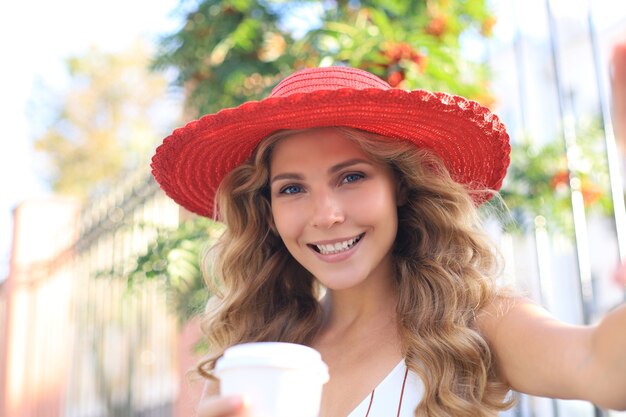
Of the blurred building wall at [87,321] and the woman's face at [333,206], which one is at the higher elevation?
the blurred building wall at [87,321]

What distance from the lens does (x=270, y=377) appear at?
134cm

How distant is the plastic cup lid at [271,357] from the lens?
1327mm

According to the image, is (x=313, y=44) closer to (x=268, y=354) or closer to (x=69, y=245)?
(x=268, y=354)

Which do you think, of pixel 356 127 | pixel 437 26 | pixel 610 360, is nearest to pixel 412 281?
pixel 356 127

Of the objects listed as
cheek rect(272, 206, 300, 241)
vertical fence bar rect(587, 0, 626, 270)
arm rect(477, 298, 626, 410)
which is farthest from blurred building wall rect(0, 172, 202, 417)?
arm rect(477, 298, 626, 410)

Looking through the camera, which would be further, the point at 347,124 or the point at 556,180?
the point at 556,180

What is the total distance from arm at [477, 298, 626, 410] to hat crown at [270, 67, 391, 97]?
0.68 meters

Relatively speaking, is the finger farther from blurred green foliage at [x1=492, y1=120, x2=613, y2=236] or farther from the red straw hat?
blurred green foliage at [x1=492, y1=120, x2=613, y2=236]

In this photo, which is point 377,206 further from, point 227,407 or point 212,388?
point 227,407

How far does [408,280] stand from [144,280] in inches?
54.5

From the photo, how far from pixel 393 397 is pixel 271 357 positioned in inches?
33.7

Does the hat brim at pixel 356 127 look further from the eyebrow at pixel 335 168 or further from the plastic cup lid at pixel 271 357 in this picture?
the plastic cup lid at pixel 271 357

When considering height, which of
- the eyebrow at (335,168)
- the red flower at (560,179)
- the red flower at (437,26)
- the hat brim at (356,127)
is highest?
the red flower at (437,26)

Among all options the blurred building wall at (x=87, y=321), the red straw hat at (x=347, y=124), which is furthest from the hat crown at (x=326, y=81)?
the blurred building wall at (x=87, y=321)
